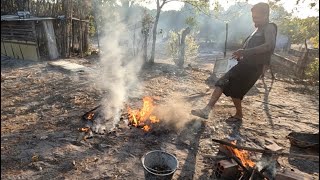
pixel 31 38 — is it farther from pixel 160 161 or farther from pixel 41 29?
pixel 160 161

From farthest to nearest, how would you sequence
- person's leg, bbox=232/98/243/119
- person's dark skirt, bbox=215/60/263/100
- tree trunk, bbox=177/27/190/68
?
tree trunk, bbox=177/27/190/68, person's leg, bbox=232/98/243/119, person's dark skirt, bbox=215/60/263/100

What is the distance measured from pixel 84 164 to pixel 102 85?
440cm

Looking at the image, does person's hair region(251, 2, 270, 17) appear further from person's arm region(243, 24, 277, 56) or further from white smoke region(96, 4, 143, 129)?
white smoke region(96, 4, 143, 129)

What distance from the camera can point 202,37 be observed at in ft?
141

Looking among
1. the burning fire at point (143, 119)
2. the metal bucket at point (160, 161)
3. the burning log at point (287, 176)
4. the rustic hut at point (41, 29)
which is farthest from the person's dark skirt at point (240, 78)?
the rustic hut at point (41, 29)

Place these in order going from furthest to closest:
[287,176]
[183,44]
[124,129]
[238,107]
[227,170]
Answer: [183,44]
[238,107]
[124,129]
[227,170]
[287,176]

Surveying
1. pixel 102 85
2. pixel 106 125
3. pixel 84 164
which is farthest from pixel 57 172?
pixel 102 85

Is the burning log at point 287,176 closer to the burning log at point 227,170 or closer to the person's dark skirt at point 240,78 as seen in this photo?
the burning log at point 227,170

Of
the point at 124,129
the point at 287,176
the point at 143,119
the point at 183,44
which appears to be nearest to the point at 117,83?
the point at 143,119

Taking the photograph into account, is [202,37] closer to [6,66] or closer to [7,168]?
[6,66]

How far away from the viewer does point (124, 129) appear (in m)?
5.00

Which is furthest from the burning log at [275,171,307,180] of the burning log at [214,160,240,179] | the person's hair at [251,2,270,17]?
the person's hair at [251,2,270,17]

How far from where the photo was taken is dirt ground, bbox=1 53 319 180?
12.6 feet

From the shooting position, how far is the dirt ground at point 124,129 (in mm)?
3835
